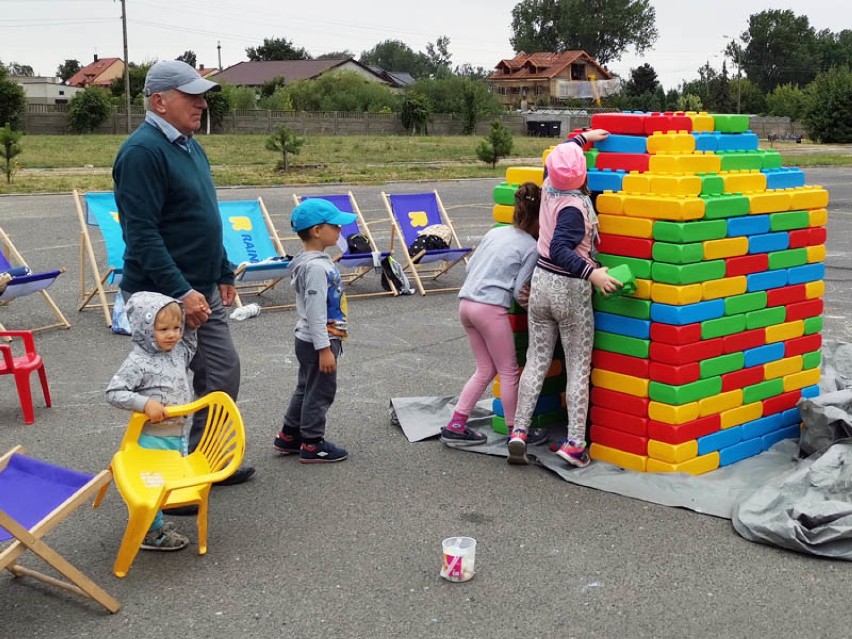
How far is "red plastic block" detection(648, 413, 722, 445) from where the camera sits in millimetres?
4770

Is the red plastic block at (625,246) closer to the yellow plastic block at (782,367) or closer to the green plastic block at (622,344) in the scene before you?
the green plastic block at (622,344)

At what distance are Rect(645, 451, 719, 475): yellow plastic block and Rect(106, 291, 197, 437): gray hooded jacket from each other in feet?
7.64

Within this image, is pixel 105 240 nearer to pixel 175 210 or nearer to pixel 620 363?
pixel 175 210

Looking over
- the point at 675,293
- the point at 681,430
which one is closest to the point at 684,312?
the point at 675,293

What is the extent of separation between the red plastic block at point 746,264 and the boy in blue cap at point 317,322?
1922 mm

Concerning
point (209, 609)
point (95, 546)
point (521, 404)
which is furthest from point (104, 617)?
point (521, 404)

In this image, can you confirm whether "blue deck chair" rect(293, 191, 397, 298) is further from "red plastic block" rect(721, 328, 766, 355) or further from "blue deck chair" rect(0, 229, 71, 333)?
"red plastic block" rect(721, 328, 766, 355)

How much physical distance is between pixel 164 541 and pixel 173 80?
6.55 ft

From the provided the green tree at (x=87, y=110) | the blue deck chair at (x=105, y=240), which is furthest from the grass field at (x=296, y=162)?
the blue deck chair at (x=105, y=240)

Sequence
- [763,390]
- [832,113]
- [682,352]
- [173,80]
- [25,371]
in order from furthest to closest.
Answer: [832,113], [25,371], [763,390], [682,352], [173,80]

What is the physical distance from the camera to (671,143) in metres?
4.78

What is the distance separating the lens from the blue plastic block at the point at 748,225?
483cm

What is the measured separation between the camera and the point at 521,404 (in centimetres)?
506

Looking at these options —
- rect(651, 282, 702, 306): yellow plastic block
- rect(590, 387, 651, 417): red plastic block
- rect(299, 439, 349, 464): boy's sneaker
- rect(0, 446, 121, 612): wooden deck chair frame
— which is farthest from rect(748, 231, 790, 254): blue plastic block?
rect(0, 446, 121, 612): wooden deck chair frame
